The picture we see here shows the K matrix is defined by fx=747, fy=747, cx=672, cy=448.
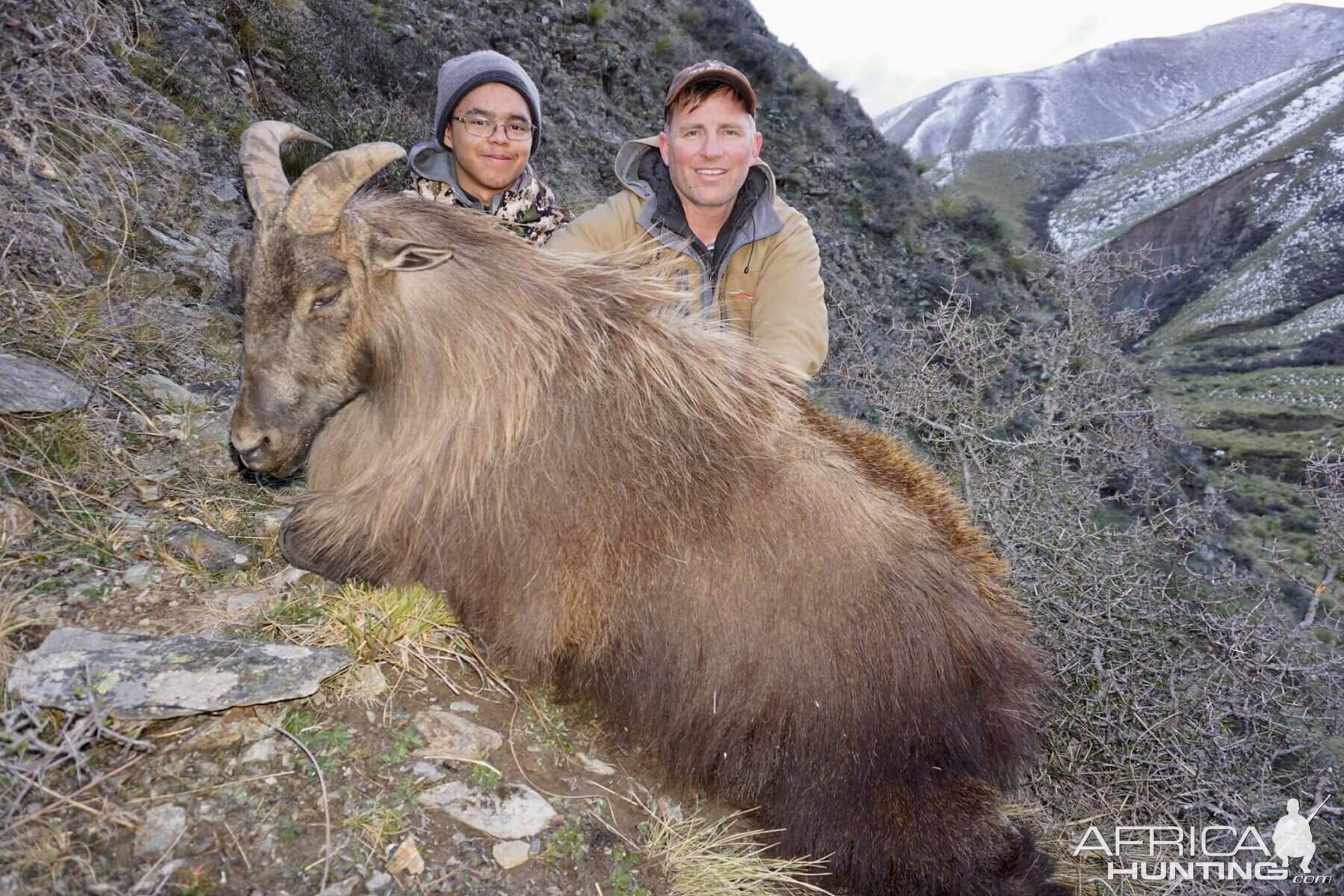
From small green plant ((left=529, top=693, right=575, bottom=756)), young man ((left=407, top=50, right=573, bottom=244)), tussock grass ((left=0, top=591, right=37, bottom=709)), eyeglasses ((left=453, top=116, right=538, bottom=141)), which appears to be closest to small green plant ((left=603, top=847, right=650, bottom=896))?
small green plant ((left=529, top=693, right=575, bottom=756))

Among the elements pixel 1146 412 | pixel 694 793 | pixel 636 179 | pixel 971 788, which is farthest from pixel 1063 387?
pixel 694 793

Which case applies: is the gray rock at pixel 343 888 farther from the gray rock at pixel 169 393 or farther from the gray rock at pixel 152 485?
the gray rock at pixel 169 393

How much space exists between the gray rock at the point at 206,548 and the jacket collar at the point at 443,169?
263 centimetres

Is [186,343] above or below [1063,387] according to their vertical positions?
below

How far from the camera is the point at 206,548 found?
131 inches

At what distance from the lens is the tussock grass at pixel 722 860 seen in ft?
9.20

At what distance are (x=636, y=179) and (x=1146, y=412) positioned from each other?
16.5 ft

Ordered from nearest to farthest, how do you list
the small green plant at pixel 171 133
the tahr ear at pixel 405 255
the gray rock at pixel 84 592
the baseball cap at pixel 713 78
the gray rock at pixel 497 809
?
the gray rock at pixel 497 809
the gray rock at pixel 84 592
the tahr ear at pixel 405 255
the baseball cap at pixel 713 78
the small green plant at pixel 171 133

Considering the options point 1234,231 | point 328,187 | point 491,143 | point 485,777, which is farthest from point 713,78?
point 1234,231

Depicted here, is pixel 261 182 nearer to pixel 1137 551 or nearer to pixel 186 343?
pixel 186 343

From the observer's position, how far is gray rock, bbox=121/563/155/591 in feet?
9.68

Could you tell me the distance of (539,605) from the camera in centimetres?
299

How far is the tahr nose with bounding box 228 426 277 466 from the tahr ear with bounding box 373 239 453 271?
2.65 feet

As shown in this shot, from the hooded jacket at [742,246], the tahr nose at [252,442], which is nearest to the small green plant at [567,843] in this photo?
the tahr nose at [252,442]
